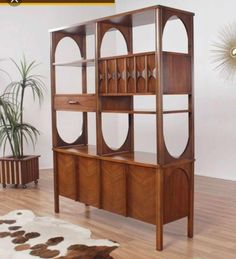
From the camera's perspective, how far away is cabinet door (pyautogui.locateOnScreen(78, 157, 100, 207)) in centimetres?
362

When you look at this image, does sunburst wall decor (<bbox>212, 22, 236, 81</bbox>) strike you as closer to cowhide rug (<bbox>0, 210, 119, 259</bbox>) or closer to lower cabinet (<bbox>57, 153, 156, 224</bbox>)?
lower cabinet (<bbox>57, 153, 156, 224</bbox>)

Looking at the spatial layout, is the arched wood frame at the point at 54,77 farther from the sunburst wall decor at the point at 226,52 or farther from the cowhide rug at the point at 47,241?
the sunburst wall decor at the point at 226,52

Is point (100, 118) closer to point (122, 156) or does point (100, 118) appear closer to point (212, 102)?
point (122, 156)

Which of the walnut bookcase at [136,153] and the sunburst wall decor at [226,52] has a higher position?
the sunburst wall decor at [226,52]

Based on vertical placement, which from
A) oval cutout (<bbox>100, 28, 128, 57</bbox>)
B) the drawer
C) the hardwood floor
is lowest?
the hardwood floor

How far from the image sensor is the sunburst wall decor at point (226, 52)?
527 cm

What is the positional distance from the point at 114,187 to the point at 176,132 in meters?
2.82

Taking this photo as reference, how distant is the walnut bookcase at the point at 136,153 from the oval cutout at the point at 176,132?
8.02 ft

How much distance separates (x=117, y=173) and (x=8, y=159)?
2.31 metres

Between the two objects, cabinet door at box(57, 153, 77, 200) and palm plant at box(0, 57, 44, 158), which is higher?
palm plant at box(0, 57, 44, 158)

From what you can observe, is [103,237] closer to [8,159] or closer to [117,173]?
[117,173]

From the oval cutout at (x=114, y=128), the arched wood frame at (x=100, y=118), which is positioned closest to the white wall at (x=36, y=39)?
the oval cutout at (x=114, y=128)

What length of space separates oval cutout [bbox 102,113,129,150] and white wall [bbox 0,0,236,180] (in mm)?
404

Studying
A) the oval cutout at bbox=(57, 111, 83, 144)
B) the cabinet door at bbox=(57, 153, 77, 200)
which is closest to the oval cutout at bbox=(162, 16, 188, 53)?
the oval cutout at bbox=(57, 111, 83, 144)
